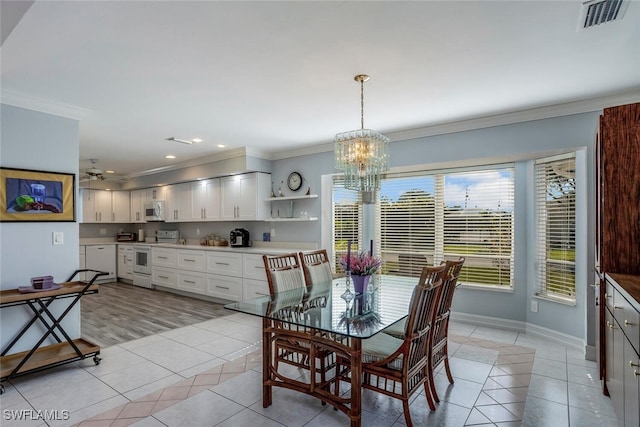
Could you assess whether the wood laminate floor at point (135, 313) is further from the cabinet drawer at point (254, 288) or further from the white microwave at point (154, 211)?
the white microwave at point (154, 211)

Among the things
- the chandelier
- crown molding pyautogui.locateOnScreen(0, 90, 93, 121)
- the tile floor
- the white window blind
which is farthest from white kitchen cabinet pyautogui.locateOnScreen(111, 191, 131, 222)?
the chandelier

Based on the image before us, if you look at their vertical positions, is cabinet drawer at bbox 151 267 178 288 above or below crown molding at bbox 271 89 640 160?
below

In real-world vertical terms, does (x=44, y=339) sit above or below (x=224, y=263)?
below

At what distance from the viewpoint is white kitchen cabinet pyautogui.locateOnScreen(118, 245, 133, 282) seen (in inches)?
286

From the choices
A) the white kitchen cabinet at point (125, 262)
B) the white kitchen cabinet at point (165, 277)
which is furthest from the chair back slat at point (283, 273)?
the white kitchen cabinet at point (125, 262)

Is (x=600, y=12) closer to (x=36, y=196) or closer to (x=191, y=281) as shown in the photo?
(x=36, y=196)

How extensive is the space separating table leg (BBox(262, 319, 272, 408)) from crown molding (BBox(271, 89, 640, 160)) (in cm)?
294

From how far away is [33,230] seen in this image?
120 inches

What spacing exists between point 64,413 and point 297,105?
3033 mm

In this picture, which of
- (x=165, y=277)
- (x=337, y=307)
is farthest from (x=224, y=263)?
(x=337, y=307)

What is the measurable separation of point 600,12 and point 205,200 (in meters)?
5.75

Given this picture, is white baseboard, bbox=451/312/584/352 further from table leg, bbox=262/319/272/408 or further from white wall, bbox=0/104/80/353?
white wall, bbox=0/104/80/353

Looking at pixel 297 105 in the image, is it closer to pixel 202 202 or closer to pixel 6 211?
pixel 6 211

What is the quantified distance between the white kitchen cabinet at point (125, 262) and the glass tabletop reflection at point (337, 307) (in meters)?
5.76
